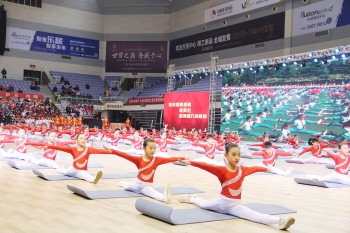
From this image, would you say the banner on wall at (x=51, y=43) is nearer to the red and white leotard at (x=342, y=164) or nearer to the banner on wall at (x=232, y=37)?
the banner on wall at (x=232, y=37)

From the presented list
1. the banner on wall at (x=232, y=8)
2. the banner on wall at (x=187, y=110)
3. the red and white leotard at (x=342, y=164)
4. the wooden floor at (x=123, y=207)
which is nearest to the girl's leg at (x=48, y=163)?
the wooden floor at (x=123, y=207)

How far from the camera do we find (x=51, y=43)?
120 feet

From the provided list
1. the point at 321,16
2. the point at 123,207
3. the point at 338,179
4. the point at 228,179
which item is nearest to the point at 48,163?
the point at 123,207

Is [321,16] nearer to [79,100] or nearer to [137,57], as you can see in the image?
[137,57]

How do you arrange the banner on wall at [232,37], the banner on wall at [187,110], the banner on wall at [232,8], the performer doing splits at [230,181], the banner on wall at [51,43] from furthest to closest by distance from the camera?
the banner on wall at [51,43], the banner on wall at [232,8], the banner on wall at [232,37], the banner on wall at [187,110], the performer doing splits at [230,181]

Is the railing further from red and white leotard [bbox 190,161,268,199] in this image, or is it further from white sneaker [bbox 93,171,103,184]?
red and white leotard [bbox 190,161,268,199]

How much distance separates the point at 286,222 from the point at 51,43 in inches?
1373

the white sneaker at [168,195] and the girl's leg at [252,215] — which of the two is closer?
the girl's leg at [252,215]

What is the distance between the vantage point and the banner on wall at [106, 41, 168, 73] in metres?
37.2

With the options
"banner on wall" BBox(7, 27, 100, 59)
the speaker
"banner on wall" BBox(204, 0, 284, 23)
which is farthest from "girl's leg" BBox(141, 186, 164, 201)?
"banner on wall" BBox(7, 27, 100, 59)

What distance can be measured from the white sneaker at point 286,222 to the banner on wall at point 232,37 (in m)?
22.7

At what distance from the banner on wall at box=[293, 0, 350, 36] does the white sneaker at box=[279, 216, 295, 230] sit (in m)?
19.5

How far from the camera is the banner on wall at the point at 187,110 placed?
25438 millimetres

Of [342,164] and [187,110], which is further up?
[187,110]
